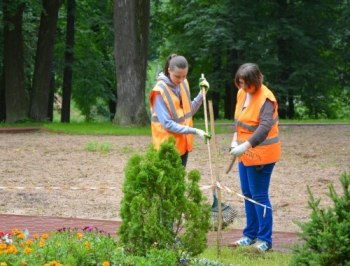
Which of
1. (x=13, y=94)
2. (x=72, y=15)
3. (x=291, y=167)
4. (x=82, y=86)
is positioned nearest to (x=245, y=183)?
(x=291, y=167)

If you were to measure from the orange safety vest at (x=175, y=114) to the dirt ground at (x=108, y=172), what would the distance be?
360 mm

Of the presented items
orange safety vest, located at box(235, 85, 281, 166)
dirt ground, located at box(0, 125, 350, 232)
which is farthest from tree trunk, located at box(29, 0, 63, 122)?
orange safety vest, located at box(235, 85, 281, 166)

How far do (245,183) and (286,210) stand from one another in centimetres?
263

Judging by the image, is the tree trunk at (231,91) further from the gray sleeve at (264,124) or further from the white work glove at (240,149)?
the white work glove at (240,149)

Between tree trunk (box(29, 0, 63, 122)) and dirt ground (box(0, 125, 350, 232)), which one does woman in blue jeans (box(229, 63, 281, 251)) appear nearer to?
dirt ground (box(0, 125, 350, 232))

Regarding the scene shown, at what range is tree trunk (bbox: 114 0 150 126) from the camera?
2444cm

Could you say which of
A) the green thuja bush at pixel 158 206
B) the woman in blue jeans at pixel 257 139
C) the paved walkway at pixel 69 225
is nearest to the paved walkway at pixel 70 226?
the paved walkway at pixel 69 225

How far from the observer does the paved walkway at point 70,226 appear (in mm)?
8094

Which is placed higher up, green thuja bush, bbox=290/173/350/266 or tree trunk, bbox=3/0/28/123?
tree trunk, bbox=3/0/28/123

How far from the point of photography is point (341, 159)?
15992 mm

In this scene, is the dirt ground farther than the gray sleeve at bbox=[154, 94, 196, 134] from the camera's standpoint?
Yes

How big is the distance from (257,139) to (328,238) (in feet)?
8.58

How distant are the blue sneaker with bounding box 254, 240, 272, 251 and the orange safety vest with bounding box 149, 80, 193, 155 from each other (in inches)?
39.3

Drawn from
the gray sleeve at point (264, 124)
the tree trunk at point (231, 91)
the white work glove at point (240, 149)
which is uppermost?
the tree trunk at point (231, 91)
